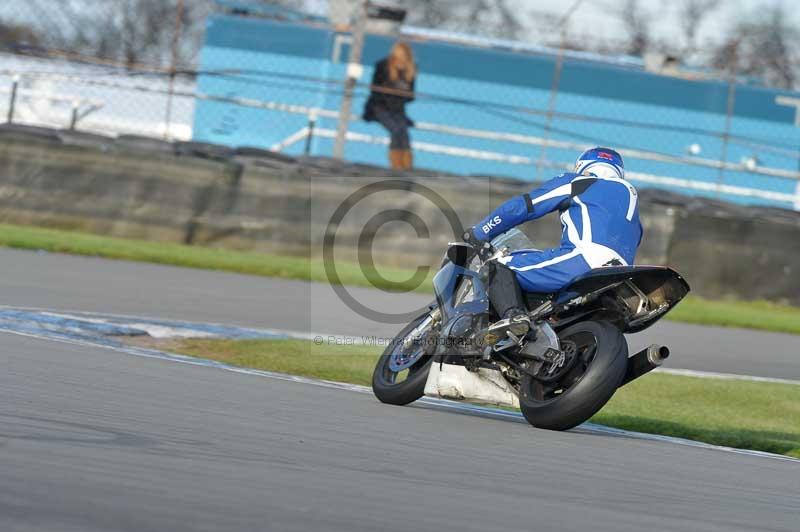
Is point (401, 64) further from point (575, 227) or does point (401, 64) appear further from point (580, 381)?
point (580, 381)

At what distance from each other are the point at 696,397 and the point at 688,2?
24.9m

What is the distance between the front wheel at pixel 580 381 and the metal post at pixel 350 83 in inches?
434

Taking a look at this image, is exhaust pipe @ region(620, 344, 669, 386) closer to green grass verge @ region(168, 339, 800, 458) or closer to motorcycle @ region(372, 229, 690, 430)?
motorcycle @ region(372, 229, 690, 430)

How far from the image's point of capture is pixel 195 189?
53.1 ft

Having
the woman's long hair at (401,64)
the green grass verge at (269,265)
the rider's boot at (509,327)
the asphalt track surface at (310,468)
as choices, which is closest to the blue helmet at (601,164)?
the rider's boot at (509,327)

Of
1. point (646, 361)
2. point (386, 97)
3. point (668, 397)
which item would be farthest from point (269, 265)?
point (646, 361)

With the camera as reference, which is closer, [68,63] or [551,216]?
[551,216]

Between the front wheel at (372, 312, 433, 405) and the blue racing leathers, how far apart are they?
635 millimetres

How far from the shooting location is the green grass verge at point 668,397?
7930 millimetres

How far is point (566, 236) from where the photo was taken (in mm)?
7191

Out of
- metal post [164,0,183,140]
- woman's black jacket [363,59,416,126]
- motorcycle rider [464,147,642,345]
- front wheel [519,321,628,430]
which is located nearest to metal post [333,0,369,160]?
woman's black jacket [363,59,416,126]

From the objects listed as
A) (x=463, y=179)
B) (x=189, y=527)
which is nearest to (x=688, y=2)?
(x=463, y=179)

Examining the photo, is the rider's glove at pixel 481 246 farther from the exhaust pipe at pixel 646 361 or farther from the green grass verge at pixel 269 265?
the green grass verge at pixel 269 265

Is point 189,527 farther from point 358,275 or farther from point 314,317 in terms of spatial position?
point 358,275
